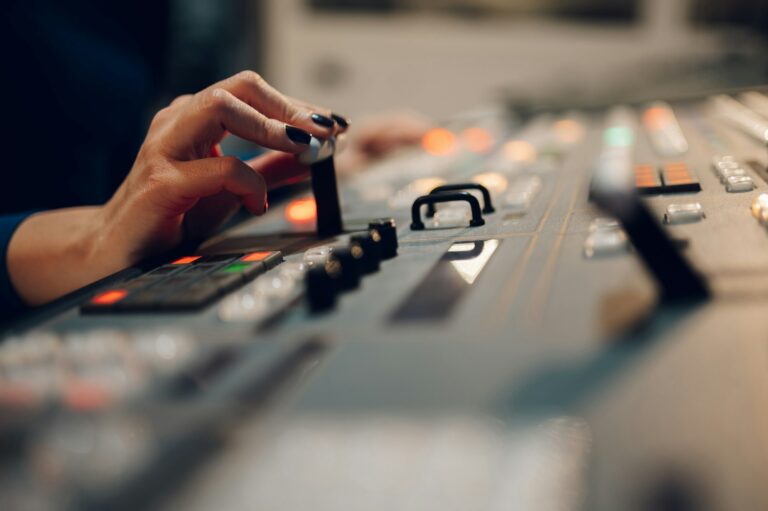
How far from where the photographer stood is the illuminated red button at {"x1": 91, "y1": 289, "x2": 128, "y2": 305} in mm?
576

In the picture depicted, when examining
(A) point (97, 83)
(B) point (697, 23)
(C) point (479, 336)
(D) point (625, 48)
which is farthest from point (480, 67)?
(C) point (479, 336)

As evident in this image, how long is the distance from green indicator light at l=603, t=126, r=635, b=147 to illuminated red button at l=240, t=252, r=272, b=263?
719mm

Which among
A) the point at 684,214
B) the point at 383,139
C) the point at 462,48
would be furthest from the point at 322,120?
the point at 462,48

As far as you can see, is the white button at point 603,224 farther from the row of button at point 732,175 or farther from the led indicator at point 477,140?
the led indicator at point 477,140

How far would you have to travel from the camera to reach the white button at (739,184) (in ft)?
2.32

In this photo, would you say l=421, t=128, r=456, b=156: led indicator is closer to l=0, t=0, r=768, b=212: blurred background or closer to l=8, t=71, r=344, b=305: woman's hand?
l=0, t=0, r=768, b=212: blurred background

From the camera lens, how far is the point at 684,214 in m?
0.62

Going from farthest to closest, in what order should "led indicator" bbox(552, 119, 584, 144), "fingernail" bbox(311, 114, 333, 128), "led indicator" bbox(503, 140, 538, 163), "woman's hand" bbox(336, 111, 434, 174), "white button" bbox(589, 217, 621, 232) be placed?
"woman's hand" bbox(336, 111, 434, 174) < "led indicator" bbox(552, 119, 584, 144) < "led indicator" bbox(503, 140, 538, 163) < "fingernail" bbox(311, 114, 333, 128) < "white button" bbox(589, 217, 621, 232)

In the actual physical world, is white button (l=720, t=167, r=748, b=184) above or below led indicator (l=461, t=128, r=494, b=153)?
above

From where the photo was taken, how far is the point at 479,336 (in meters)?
0.41

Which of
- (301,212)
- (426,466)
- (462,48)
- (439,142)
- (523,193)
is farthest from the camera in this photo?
(462,48)

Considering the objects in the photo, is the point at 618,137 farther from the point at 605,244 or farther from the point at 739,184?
the point at 605,244

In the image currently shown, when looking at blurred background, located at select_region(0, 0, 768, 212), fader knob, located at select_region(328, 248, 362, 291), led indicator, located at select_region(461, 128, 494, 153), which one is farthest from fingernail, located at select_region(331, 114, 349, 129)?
blurred background, located at select_region(0, 0, 768, 212)

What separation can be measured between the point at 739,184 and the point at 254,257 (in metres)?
0.48
